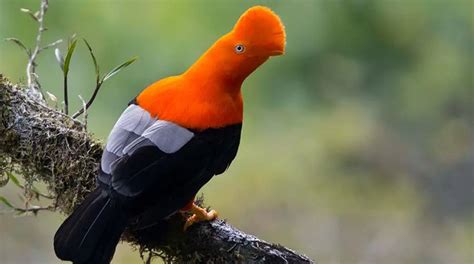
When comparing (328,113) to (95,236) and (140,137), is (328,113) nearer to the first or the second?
(140,137)

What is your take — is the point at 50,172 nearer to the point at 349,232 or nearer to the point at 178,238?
the point at 178,238

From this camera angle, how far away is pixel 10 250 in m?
4.07

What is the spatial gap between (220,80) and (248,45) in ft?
0.43

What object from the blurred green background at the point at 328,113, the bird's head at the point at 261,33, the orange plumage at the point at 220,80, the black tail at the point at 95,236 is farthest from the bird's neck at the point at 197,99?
the blurred green background at the point at 328,113

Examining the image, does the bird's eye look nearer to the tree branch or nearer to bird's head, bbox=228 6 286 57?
bird's head, bbox=228 6 286 57

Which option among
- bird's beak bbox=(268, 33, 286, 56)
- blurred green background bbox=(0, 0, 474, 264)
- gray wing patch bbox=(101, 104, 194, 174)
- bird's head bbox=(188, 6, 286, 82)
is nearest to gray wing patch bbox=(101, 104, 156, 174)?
gray wing patch bbox=(101, 104, 194, 174)

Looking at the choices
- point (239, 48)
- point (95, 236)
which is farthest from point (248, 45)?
point (95, 236)

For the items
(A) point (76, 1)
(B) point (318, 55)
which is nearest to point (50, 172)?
(A) point (76, 1)

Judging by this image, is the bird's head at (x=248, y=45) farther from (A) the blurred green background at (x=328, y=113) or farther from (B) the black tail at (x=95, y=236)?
(A) the blurred green background at (x=328, y=113)

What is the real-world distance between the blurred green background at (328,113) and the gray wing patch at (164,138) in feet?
6.98

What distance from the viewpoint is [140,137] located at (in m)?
1.95

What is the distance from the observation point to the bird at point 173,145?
184cm

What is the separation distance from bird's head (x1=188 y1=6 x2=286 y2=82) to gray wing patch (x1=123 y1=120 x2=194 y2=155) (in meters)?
0.22

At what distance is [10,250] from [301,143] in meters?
1.82
